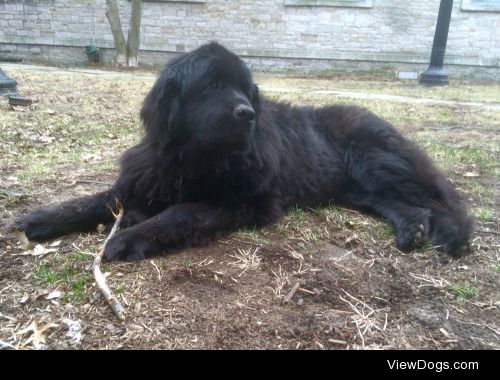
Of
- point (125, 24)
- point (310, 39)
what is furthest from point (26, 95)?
point (310, 39)

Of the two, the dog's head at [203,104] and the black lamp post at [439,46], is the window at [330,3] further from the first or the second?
the dog's head at [203,104]

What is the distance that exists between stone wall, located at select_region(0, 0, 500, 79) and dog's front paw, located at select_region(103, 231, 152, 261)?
1659 centimetres

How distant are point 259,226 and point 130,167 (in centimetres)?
112

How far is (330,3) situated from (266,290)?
17187 millimetres

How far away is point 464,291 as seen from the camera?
2627 mm

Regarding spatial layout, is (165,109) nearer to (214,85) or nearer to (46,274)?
(214,85)

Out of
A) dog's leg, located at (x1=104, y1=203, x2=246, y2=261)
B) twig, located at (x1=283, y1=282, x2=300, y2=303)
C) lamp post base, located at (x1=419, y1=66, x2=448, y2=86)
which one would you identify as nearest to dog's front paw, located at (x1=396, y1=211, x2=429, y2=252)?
twig, located at (x1=283, y1=282, x2=300, y2=303)

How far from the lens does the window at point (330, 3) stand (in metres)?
17.5

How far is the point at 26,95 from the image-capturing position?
8.48m

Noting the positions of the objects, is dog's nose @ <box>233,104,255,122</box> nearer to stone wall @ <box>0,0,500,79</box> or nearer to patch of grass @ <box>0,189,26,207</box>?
patch of grass @ <box>0,189,26,207</box>

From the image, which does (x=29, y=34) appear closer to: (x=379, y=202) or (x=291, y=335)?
(x=379, y=202)

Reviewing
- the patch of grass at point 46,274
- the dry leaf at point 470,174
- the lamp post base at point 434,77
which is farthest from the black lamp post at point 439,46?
the patch of grass at point 46,274

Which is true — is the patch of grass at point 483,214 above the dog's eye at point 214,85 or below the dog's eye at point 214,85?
below

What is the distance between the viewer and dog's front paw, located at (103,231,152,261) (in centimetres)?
282
